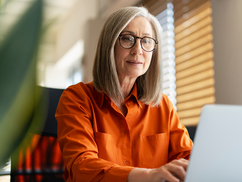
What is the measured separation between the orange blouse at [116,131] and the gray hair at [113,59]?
0.04 meters

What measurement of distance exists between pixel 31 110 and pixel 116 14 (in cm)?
89

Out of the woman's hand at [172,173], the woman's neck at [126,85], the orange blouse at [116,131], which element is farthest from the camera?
the woman's neck at [126,85]

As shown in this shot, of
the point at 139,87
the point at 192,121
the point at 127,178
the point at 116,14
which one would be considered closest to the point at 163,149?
the point at 139,87

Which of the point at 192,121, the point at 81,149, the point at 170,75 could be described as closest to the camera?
the point at 81,149

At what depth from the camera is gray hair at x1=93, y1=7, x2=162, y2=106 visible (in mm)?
1130

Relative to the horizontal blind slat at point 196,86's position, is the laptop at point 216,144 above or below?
below

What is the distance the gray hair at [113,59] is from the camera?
3.71ft

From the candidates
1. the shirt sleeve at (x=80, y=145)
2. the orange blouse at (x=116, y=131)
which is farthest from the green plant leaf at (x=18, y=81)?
the orange blouse at (x=116, y=131)

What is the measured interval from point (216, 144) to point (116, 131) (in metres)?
0.65

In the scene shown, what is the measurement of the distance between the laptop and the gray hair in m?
0.70

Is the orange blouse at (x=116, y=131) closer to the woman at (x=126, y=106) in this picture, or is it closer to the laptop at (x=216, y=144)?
the woman at (x=126, y=106)

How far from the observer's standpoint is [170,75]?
8.16 ft

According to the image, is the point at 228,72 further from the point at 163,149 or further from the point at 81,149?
the point at 81,149

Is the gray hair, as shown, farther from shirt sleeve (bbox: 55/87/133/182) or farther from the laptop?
the laptop
